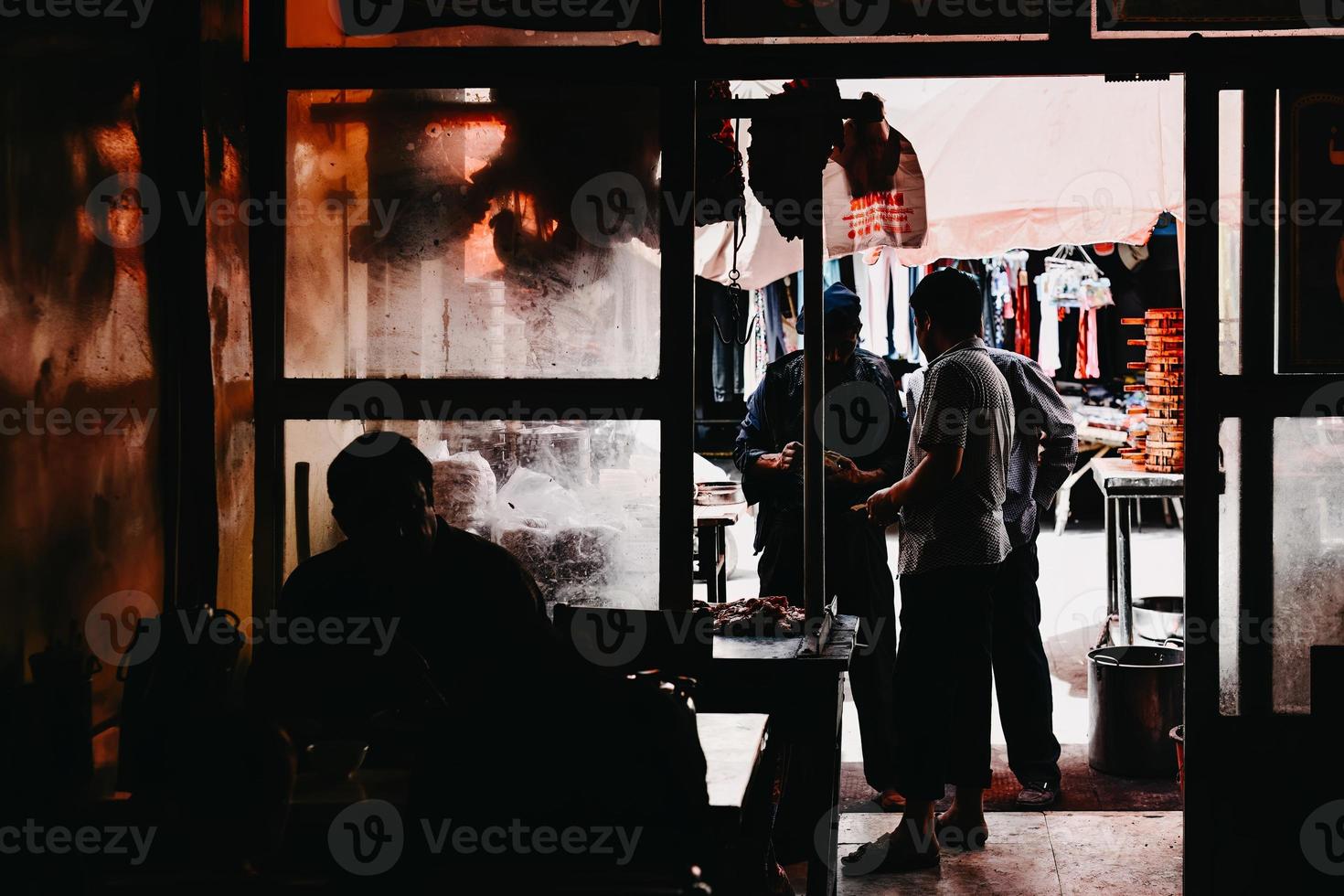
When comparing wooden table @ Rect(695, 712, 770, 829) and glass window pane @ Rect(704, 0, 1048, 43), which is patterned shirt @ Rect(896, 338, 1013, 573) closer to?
glass window pane @ Rect(704, 0, 1048, 43)

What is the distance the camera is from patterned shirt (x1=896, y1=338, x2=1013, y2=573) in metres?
4.62

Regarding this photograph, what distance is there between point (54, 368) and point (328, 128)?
140cm

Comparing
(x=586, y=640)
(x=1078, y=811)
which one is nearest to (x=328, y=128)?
(x=586, y=640)

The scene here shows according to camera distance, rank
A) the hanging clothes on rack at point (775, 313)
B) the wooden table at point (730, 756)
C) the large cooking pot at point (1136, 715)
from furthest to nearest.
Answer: the hanging clothes on rack at point (775, 313) → the large cooking pot at point (1136, 715) → the wooden table at point (730, 756)

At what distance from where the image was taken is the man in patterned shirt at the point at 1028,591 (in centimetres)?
538

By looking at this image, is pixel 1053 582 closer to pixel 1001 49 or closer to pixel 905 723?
pixel 905 723

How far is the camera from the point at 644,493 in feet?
14.2

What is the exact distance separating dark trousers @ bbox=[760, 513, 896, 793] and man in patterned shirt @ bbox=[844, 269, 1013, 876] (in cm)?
57

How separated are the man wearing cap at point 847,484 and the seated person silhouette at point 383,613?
6.64 ft

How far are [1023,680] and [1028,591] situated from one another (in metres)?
0.40

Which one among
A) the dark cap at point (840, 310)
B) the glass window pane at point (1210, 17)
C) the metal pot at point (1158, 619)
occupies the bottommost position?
the metal pot at point (1158, 619)

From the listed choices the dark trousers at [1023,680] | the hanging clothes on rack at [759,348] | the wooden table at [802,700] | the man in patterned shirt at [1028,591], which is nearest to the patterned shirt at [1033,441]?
the man in patterned shirt at [1028,591]

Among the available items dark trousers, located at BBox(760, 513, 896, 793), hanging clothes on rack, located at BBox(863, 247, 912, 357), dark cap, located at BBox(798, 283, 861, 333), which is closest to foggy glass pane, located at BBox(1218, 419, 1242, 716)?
dark trousers, located at BBox(760, 513, 896, 793)

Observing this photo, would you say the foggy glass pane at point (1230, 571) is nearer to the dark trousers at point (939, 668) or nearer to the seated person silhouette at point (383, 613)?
the dark trousers at point (939, 668)
